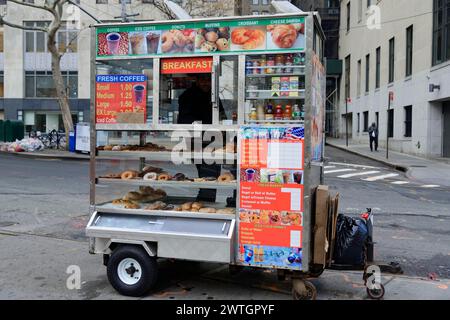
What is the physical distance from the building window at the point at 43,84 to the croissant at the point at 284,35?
134ft

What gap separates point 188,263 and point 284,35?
3.01 metres

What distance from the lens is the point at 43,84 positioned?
43.4m

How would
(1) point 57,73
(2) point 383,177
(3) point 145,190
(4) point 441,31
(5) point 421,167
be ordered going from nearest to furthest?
1. (3) point 145,190
2. (2) point 383,177
3. (5) point 421,167
4. (4) point 441,31
5. (1) point 57,73

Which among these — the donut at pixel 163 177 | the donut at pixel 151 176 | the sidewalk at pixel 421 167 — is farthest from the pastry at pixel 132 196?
the sidewalk at pixel 421 167

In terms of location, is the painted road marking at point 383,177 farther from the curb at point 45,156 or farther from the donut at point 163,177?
the curb at point 45,156

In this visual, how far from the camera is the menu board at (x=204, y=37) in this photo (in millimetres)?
4696

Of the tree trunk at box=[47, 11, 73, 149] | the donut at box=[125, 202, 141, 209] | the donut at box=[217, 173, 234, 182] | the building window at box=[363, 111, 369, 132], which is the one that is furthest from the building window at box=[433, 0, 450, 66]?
the donut at box=[125, 202, 141, 209]

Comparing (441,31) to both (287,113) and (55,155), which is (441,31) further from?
(287,113)

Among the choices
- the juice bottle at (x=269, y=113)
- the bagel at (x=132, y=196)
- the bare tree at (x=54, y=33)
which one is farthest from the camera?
the bare tree at (x=54, y=33)

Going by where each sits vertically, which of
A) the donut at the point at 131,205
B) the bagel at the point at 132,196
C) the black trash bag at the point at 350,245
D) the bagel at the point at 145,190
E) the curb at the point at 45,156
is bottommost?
the black trash bag at the point at 350,245

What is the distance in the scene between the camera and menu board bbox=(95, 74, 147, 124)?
517cm

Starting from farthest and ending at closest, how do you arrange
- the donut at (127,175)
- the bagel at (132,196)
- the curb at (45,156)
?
the curb at (45,156) → the bagel at (132,196) → the donut at (127,175)

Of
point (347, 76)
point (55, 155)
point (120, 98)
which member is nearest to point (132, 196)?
point (120, 98)

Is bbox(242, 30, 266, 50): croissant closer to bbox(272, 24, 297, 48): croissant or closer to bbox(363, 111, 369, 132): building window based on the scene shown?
bbox(272, 24, 297, 48): croissant
